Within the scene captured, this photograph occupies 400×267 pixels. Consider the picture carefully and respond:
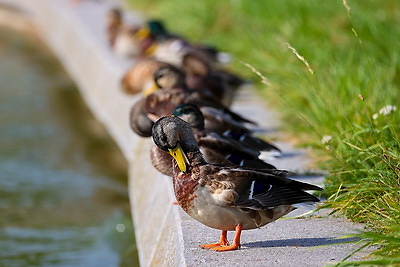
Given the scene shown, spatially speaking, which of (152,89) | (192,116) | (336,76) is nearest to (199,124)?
(192,116)

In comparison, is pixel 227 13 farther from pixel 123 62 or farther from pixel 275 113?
pixel 275 113

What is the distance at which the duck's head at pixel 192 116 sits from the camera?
6.16m

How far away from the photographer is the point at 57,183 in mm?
9586

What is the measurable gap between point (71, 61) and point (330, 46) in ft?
23.4

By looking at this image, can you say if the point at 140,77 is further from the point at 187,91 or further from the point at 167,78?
the point at 187,91

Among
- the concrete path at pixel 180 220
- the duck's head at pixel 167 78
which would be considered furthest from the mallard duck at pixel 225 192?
the duck's head at pixel 167 78

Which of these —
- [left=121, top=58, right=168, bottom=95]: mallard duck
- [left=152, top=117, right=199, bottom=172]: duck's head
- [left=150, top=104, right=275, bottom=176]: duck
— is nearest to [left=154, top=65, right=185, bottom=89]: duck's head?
[left=121, top=58, right=168, bottom=95]: mallard duck

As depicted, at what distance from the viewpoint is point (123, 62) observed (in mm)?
12211

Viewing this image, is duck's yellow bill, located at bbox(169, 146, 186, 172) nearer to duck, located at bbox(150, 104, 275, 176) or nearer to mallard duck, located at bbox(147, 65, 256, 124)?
duck, located at bbox(150, 104, 275, 176)

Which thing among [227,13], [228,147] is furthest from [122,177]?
[227,13]

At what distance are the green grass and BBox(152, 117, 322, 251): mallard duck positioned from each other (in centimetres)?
51

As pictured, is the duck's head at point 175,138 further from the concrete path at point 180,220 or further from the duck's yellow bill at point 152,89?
the duck's yellow bill at point 152,89

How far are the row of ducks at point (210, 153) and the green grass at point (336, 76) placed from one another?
0.44m

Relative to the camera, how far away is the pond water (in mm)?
7531
